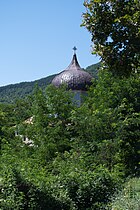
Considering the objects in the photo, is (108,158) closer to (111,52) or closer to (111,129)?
(111,129)

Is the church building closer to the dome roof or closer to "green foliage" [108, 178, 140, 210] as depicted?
the dome roof

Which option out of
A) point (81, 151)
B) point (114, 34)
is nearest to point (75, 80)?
point (81, 151)

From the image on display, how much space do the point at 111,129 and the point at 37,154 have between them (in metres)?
3.88

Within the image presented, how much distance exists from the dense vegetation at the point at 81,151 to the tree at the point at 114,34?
0.03 m

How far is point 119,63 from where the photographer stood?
752cm

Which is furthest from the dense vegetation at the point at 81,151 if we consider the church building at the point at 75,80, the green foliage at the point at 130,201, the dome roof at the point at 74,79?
the dome roof at the point at 74,79

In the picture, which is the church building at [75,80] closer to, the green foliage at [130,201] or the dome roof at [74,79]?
the dome roof at [74,79]

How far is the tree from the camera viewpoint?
7.32 m

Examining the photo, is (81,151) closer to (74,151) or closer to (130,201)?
(74,151)

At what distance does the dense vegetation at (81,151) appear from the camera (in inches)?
377

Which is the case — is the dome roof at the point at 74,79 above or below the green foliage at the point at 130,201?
above

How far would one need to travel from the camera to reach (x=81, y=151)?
1655 centimetres

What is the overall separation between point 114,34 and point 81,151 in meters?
9.67

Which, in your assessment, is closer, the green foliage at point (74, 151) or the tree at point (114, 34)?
the tree at point (114, 34)
